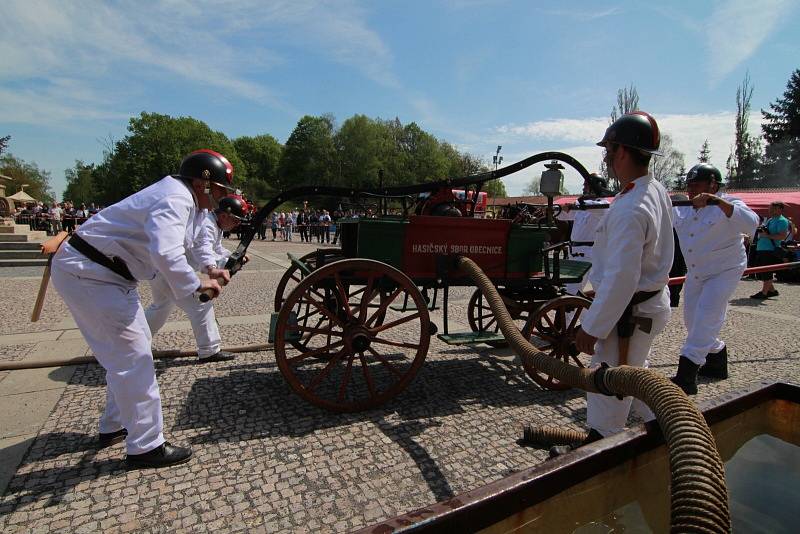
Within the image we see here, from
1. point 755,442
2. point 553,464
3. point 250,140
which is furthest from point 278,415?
point 250,140

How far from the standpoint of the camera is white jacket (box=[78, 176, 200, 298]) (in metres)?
2.45

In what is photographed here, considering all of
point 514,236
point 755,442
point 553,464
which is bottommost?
point 755,442

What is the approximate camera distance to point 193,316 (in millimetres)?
4375

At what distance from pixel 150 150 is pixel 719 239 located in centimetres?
6037

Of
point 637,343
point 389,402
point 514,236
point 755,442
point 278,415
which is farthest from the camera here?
point 514,236

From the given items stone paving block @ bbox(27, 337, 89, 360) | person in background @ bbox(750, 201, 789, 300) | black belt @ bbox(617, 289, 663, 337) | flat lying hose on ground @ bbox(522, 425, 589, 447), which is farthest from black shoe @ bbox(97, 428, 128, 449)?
person in background @ bbox(750, 201, 789, 300)

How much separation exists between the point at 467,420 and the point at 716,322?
2746mm

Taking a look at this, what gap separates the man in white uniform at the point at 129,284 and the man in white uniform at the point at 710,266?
13.9 ft

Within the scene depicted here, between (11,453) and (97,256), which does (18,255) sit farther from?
(97,256)

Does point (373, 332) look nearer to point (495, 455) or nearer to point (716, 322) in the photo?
point (495, 455)

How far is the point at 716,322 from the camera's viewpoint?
13.8 ft

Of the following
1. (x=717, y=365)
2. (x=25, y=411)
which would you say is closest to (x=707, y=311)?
(x=717, y=365)

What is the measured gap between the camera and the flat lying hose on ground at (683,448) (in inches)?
39.9

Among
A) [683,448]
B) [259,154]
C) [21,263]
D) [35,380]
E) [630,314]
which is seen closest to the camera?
[683,448]
